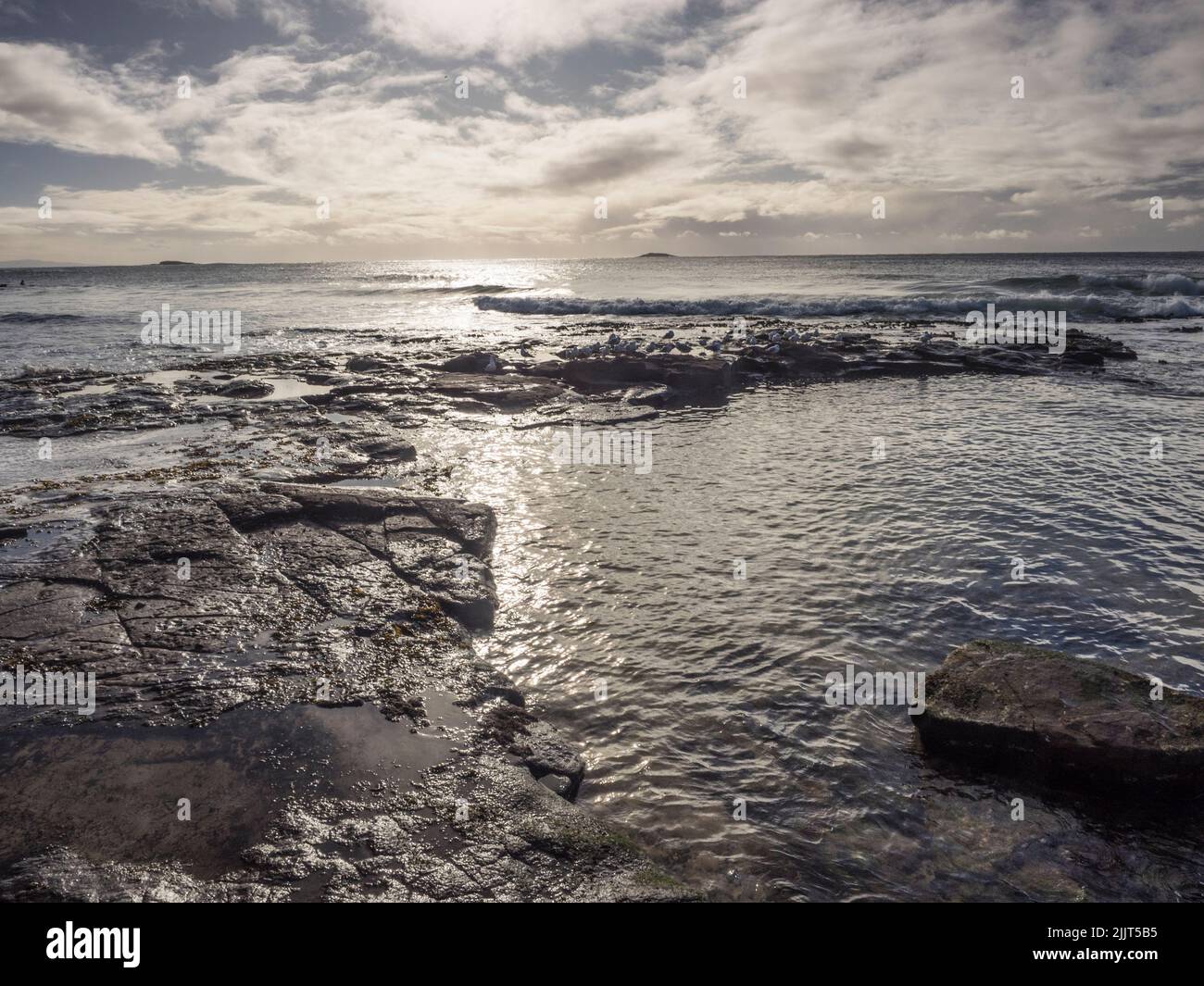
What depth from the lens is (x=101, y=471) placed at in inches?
442

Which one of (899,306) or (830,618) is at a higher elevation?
(899,306)

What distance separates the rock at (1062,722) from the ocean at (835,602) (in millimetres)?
233

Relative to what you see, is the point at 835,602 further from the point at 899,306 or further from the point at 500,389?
the point at 899,306

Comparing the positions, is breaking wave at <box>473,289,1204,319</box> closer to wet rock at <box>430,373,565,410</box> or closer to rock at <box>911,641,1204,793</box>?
wet rock at <box>430,373,565,410</box>

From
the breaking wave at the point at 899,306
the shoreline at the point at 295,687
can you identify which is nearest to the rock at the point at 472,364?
the shoreline at the point at 295,687

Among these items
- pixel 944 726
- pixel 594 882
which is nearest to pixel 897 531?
pixel 944 726

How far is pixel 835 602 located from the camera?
768 cm

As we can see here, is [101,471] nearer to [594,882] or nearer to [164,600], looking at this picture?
[164,600]

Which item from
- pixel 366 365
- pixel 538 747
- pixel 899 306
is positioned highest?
pixel 899 306

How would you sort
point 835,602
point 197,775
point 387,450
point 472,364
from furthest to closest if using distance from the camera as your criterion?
point 472,364 → point 387,450 → point 835,602 → point 197,775

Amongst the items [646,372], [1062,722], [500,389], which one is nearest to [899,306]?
[646,372]

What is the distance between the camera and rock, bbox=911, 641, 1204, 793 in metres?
4.81

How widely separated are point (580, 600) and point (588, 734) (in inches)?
86.1

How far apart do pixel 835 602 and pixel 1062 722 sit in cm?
276
